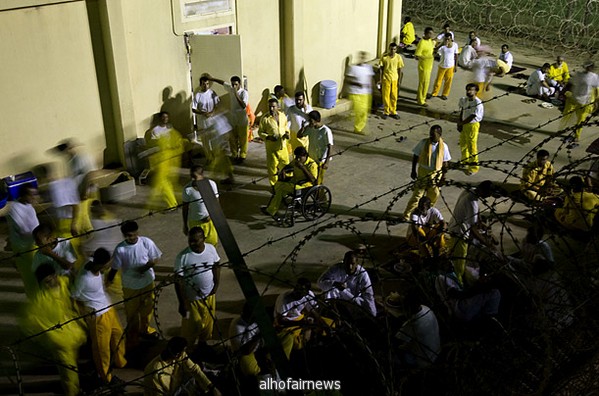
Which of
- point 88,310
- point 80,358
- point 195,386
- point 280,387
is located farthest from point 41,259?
point 280,387

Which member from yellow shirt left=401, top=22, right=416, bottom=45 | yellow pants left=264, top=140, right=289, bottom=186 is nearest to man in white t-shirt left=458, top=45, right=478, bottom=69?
yellow shirt left=401, top=22, right=416, bottom=45

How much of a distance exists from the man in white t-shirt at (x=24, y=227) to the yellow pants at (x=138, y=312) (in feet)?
3.29

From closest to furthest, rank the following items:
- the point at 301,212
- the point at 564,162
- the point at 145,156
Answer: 1. the point at 301,212
2. the point at 145,156
3. the point at 564,162

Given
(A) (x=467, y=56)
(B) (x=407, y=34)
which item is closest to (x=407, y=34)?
(B) (x=407, y=34)

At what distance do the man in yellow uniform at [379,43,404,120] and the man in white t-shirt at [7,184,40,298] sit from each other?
285 inches

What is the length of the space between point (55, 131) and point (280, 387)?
19.4ft

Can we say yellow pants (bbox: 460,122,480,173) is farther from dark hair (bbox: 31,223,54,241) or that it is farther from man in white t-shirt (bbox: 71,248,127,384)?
dark hair (bbox: 31,223,54,241)

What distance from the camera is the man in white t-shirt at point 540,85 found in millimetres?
13352

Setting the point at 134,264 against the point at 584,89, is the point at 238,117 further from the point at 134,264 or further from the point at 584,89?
the point at 584,89

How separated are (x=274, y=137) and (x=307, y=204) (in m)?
1.08

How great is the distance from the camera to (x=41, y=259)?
5.84 metres

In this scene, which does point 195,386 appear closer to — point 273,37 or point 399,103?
point 273,37

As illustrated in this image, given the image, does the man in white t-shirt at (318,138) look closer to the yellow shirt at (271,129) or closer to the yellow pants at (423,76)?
the yellow shirt at (271,129)

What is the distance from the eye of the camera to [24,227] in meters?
6.55
